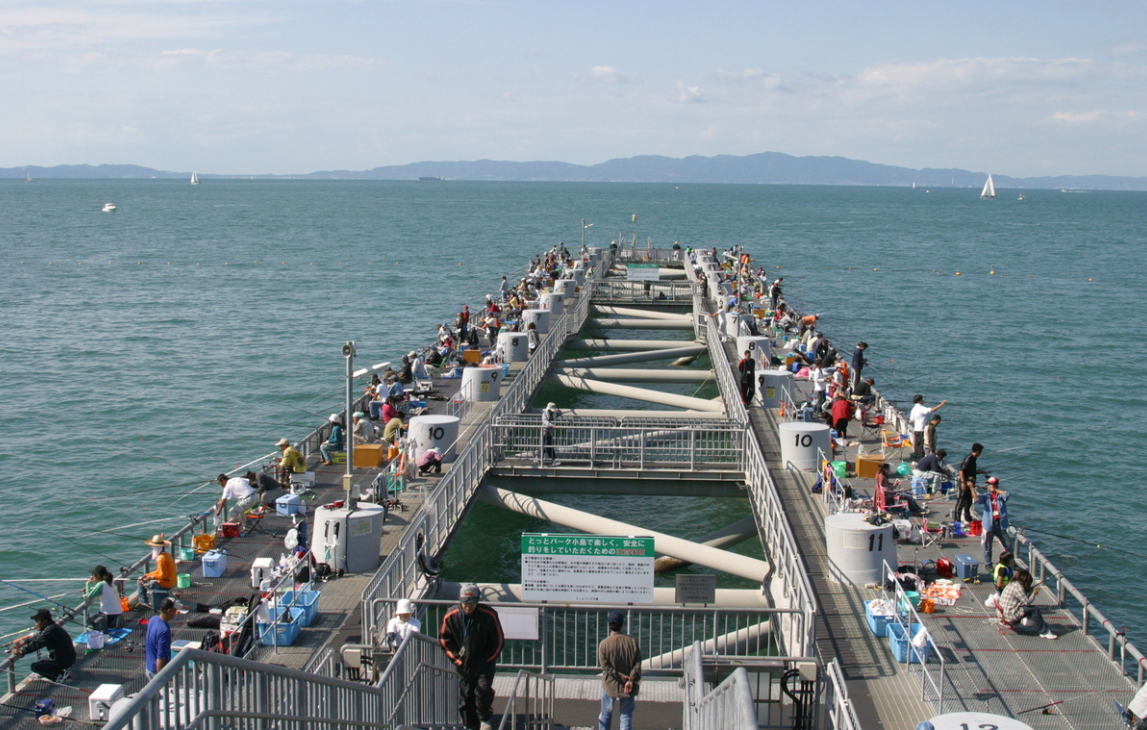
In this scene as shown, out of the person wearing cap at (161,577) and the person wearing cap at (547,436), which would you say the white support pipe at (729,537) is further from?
the person wearing cap at (161,577)

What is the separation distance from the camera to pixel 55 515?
94.2 ft

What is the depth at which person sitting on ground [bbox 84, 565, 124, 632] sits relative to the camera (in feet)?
45.8

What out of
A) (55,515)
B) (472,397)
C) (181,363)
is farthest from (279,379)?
(472,397)

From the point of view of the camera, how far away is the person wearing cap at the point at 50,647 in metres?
12.5

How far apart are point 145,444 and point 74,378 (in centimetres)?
1243

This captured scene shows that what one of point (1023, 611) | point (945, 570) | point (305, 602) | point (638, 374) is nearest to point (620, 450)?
point (945, 570)

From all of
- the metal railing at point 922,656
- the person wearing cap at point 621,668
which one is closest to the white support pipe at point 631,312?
the metal railing at point 922,656

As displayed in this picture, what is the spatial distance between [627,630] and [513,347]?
2108 centimetres

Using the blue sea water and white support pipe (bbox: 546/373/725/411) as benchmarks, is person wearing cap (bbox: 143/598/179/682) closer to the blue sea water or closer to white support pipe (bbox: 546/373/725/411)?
the blue sea water

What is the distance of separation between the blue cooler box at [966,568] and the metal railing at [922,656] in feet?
4.55

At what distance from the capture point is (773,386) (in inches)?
1037

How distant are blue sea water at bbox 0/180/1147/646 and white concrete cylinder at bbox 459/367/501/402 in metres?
2.97

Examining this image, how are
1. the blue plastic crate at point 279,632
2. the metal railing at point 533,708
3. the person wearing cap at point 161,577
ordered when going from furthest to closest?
the person wearing cap at point 161,577
the blue plastic crate at point 279,632
the metal railing at point 533,708

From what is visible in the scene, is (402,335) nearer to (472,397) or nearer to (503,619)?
(472,397)
